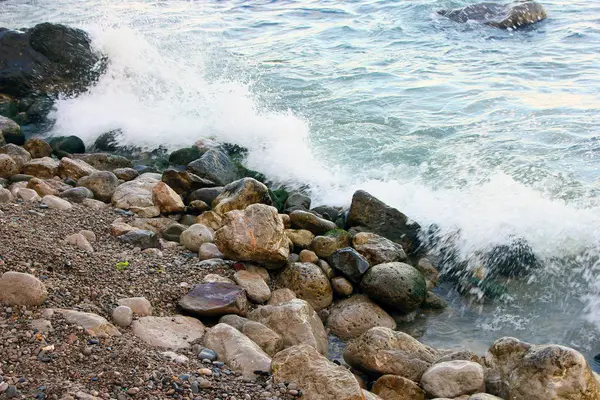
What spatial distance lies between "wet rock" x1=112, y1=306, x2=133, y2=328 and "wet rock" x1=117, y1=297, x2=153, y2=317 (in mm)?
126

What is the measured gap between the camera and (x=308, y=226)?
19.3ft

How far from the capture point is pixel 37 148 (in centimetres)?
749

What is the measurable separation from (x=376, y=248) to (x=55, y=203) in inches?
101

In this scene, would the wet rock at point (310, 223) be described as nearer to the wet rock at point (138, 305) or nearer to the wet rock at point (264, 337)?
the wet rock at point (264, 337)

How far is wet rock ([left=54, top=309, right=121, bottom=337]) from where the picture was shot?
3.43 m

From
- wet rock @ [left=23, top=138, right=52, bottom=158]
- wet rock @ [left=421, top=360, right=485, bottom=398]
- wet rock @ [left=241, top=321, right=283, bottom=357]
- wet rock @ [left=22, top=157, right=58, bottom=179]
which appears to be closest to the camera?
wet rock @ [left=421, top=360, right=485, bottom=398]

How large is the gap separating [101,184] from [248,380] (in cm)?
341

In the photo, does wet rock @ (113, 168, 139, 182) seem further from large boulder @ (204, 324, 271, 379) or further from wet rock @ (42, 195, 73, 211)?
large boulder @ (204, 324, 271, 379)

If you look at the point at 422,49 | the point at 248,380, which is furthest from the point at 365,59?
the point at 248,380

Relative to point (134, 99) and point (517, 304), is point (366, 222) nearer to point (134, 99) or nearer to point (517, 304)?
point (517, 304)

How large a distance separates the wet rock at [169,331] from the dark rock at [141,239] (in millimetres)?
1153

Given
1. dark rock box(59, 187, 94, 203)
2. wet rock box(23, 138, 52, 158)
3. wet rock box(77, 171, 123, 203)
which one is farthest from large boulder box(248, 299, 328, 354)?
wet rock box(23, 138, 52, 158)

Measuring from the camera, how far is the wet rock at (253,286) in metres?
4.75

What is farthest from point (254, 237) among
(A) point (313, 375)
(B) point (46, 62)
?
(B) point (46, 62)
